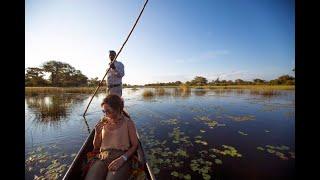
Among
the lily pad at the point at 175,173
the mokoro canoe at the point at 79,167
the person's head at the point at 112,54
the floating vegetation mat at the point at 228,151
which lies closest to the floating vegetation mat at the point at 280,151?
the floating vegetation mat at the point at 228,151

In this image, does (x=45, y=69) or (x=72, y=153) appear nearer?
(x=72, y=153)

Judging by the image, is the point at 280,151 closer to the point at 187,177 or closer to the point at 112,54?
the point at 187,177

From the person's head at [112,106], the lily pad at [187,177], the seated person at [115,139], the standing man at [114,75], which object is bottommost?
the lily pad at [187,177]

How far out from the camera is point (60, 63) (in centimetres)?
6531

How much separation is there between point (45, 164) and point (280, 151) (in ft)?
23.3

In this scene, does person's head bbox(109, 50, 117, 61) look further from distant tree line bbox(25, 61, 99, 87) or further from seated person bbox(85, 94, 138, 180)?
distant tree line bbox(25, 61, 99, 87)

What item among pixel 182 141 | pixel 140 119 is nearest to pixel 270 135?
pixel 182 141

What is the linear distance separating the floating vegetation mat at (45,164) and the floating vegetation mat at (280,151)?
19.9 ft

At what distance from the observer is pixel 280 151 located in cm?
612

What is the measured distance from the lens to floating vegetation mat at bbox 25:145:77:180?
4.57m

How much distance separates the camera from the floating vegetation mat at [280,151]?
5.68m

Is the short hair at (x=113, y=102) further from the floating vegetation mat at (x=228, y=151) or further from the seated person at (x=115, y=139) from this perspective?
the floating vegetation mat at (x=228, y=151)
